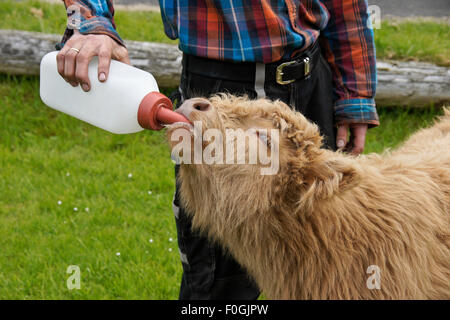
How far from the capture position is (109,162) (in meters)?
5.73

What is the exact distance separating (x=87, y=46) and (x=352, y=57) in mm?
1549

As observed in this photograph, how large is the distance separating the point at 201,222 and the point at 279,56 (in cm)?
95

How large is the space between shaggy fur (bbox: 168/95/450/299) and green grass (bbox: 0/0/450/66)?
4701 millimetres

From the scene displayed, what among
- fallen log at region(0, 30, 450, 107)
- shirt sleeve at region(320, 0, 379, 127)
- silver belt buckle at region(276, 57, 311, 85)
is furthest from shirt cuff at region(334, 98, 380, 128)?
fallen log at region(0, 30, 450, 107)

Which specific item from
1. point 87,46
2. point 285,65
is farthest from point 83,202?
point 285,65

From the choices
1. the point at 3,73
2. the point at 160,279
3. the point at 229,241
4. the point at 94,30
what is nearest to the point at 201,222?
the point at 229,241

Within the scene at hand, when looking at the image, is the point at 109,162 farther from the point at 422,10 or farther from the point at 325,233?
the point at 422,10

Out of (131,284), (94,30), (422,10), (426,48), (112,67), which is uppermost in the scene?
(422,10)

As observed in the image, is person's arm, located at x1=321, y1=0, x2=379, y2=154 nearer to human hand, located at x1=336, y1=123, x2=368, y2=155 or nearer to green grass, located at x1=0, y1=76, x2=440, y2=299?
human hand, located at x1=336, y1=123, x2=368, y2=155

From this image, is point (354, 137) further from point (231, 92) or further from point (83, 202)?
point (83, 202)

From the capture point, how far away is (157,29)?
24.1ft

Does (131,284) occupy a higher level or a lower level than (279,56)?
lower

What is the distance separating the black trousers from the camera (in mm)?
2771

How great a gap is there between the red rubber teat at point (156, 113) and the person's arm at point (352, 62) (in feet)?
3.87
